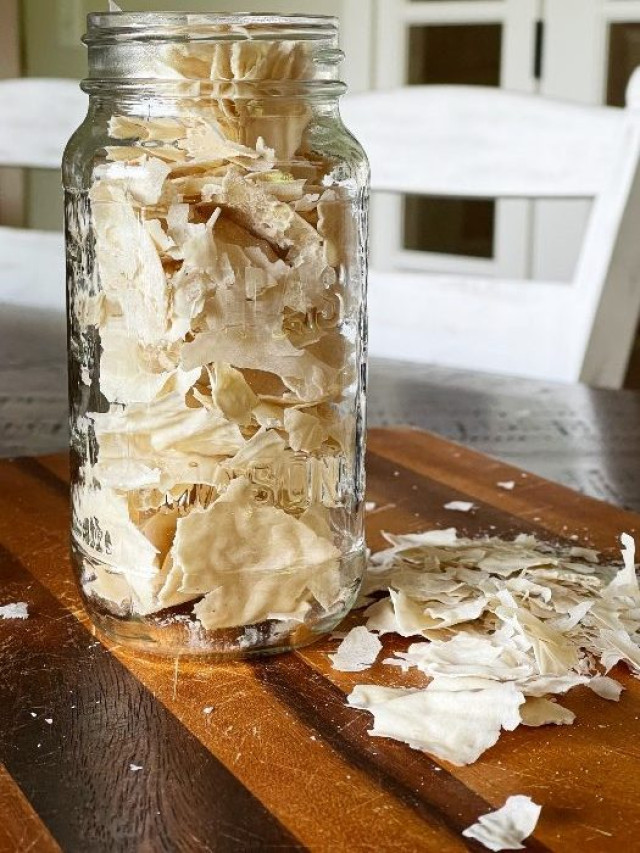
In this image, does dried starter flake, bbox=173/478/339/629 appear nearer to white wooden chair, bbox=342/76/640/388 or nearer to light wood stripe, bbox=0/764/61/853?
light wood stripe, bbox=0/764/61/853

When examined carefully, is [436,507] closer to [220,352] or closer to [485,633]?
[485,633]

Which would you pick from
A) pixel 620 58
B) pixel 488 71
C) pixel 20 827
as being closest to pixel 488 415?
pixel 20 827

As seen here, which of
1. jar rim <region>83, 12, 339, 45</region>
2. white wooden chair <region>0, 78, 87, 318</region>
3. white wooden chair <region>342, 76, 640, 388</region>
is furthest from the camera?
white wooden chair <region>0, 78, 87, 318</region>

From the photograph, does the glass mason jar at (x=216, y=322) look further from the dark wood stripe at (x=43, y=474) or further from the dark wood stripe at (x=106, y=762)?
the dark wood stripe at (x=43, y=474)

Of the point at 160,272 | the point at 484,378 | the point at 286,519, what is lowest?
the point at 484,378

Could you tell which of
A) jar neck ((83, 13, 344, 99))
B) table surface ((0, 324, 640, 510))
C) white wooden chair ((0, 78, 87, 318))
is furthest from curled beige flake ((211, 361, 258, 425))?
white wooden chair ((0, 78, 87, 318))

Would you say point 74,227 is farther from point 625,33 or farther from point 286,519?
point 625,33

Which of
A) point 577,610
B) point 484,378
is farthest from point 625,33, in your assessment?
point 577,610

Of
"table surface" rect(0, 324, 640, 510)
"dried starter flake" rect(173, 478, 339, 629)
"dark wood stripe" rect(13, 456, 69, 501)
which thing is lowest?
"table surface" rect(0, 324, 640, 510)
